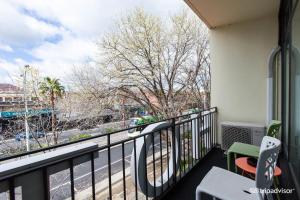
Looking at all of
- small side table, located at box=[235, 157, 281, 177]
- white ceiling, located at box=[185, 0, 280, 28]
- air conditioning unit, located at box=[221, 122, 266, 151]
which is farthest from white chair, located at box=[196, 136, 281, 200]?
white ceiling, located at box=[185, 0, 280, 28]

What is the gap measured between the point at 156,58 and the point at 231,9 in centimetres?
475

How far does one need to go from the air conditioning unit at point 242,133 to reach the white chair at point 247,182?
5.83 feet

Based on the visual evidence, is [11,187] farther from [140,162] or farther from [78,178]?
[78,178]

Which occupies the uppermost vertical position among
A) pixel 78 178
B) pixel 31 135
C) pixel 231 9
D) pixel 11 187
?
pixel 231 9

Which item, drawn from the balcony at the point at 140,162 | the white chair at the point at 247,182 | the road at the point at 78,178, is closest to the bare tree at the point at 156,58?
the road at the point at 78,178

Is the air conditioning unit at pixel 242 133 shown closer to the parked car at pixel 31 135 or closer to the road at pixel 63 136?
the road at pixel 63 136

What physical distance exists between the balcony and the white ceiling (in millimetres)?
1463

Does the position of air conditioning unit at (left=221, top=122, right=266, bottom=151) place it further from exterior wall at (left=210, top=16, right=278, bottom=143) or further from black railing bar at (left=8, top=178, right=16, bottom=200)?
black railing bar at (left=8, top=178, right=16, bottom=200)

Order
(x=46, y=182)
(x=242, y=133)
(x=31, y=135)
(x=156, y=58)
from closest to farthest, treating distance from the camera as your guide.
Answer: (x=46, y=182), (x=242, y=133), (x=31, y=135), (x=156, y=58)

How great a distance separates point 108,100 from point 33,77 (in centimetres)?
264

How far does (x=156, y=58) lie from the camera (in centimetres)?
737

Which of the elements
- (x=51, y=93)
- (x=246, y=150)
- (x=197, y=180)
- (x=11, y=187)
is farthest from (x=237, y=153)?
(x=51, y=93)

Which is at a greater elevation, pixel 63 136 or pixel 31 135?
pixel 31 135

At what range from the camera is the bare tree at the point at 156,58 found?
23.3ft
